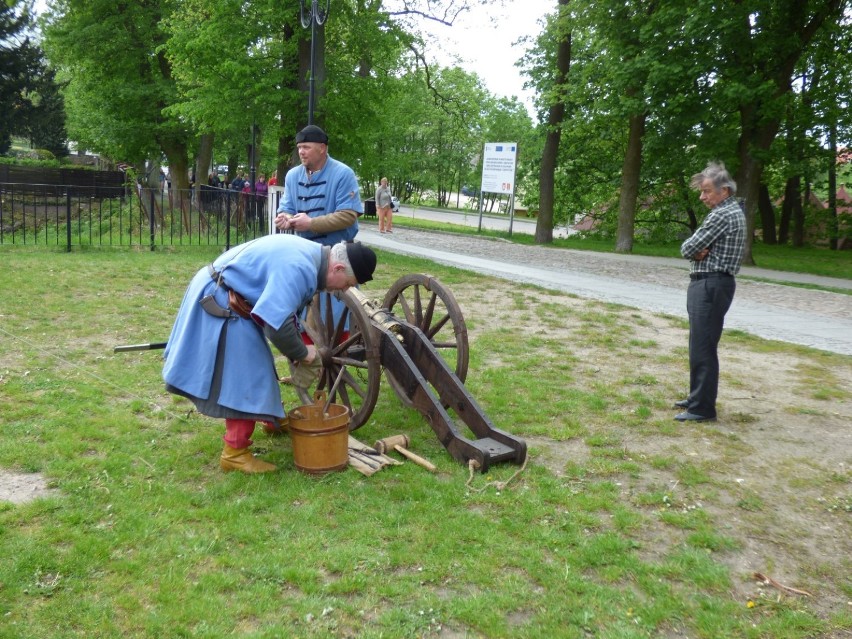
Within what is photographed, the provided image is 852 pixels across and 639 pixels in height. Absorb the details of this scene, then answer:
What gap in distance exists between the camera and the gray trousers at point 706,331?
5.14m

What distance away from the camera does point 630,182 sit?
19078 mm

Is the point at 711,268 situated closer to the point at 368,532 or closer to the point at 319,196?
the point at 319,196

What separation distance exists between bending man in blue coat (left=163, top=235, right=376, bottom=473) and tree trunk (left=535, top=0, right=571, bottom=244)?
55.3ft

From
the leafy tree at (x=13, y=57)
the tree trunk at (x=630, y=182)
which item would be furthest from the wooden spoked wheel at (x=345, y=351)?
the leafy tree at (x=13, y=57)

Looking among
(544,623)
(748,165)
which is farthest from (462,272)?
(544,623)

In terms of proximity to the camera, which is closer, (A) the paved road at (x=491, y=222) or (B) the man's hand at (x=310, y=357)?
(B) the man's hand at (x=310, y=357)

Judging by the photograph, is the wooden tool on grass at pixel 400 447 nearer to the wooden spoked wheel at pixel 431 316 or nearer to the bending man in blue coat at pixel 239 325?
the wooden spoked wheel at pixel 431 316

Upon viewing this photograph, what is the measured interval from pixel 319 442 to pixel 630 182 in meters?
16.7

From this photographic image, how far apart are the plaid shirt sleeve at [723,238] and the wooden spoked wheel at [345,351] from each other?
2311 millimetres

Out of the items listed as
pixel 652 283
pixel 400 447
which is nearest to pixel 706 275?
pixel 400 447

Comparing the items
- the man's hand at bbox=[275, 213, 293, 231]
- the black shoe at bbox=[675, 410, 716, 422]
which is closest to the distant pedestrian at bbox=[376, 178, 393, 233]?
the man's hand at bbox=[275, 213, 293, 231]

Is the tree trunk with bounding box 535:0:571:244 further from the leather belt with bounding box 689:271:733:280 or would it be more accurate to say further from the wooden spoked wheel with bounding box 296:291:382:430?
the wooden spoked wheel with bounding box 296:291:382:430

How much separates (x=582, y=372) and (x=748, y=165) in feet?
37.8

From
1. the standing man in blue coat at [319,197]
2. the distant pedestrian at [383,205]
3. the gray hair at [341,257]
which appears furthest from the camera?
the distant pedestrian at [383,205]
